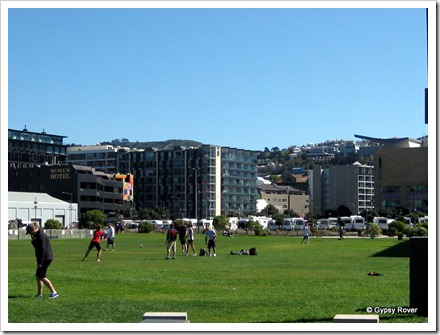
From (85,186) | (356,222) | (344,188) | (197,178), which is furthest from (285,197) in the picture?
(197,178)

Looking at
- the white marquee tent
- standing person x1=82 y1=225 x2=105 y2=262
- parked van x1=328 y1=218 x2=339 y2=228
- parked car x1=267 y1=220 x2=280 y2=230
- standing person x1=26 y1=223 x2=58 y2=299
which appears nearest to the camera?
standing person x1=26 y1=223 x2=58 y2=299

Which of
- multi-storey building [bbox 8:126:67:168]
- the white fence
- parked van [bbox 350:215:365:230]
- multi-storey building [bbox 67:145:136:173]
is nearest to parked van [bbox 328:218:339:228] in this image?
parked van [bbox 350:215:365:230]

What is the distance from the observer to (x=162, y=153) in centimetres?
7688

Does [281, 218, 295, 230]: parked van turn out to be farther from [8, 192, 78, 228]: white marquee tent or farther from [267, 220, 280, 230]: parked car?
[8, 192, 78, 228]: white marquee tent

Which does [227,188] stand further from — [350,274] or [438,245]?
[438,245]

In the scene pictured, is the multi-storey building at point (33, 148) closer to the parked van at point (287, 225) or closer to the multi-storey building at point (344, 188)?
the multi-storey building at point (344, 188)

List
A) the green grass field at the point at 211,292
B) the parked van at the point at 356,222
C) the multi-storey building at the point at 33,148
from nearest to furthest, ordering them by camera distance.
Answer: the green grass field at the point at 211,292, the multi-storey building at the point at 33,148, the parked van at the point at 356,222

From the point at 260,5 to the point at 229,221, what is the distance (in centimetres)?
7327

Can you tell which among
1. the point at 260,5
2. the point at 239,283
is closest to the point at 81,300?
the point at 239,283

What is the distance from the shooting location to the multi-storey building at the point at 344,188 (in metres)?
71.1

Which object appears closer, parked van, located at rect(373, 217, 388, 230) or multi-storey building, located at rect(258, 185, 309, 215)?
parked van, located at rect(373, 217, 388, 230)

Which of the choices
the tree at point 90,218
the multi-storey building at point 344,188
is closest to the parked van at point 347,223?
the multi-storey building at point 344,188

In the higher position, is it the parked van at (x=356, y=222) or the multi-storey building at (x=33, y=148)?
the multi-storey building at (x=33, y=148)

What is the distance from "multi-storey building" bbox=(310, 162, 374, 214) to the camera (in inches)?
2800
